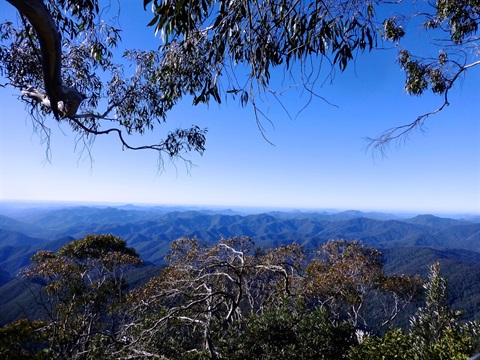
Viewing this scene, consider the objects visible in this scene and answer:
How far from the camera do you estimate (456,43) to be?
4516mm

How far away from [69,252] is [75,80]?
7.91 meters

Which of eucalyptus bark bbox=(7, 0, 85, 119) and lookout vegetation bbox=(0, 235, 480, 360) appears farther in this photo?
lookout vegetation bbox=(0, 235, 480, 360)

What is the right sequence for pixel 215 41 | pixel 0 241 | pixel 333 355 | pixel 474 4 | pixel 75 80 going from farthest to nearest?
1. pixel 0 241
2. pixel 75 80
3. pixel 474 4
4. pixel 333 355
5. pixel 215 41

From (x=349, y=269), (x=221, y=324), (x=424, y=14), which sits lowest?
(x=349, y=269)

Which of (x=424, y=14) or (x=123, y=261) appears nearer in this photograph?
(x=424, y=14)

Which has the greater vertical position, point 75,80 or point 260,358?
point 75,80

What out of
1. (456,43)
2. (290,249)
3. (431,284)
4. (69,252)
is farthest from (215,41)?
(69,252)

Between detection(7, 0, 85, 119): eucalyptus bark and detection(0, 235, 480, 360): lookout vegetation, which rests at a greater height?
detection(7, 0, 85, 119): eucalyptus bark

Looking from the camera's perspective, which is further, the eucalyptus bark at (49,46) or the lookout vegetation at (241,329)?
the lookout vegetation at (241,329)

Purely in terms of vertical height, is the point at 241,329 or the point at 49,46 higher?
the point at 49,46

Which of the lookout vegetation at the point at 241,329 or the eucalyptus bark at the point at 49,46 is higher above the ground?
the eucalyptus bark at the point at 49,46

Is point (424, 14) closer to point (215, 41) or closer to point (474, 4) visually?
point (474, 4)

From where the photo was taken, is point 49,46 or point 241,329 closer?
point 49,46

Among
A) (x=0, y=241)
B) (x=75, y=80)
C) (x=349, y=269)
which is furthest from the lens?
(x=0, y=241)
